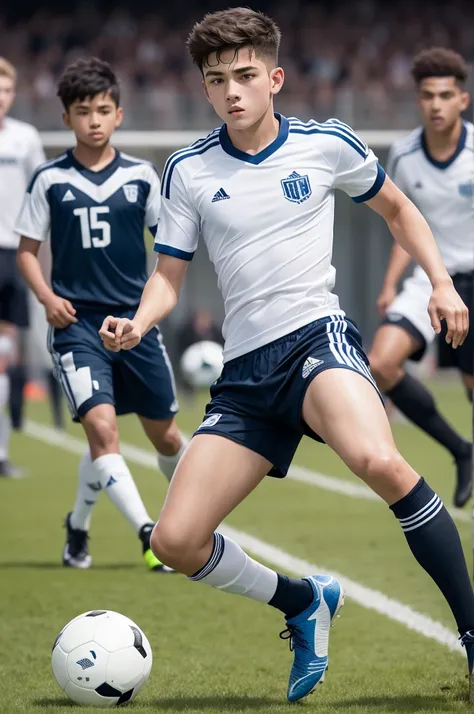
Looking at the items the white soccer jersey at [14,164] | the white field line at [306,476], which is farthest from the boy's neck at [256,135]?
the white soccer jersey at [14,164]

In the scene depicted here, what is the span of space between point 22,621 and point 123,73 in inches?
712

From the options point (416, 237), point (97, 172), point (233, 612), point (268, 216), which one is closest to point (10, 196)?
point (97, 172)

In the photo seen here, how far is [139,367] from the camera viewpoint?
6.21m

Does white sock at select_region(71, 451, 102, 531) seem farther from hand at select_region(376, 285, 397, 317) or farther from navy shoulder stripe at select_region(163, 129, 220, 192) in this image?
navy shoulder stripe at select_region(163, 129, 220, 192)

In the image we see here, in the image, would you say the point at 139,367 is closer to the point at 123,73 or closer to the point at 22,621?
the point at 22,621

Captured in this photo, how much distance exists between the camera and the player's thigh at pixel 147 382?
6207 mm

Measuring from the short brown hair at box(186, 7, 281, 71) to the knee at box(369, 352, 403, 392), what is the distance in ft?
11.7

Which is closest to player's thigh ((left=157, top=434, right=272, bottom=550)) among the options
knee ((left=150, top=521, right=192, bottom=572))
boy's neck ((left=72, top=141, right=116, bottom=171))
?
knee ((left=150, top=521, right=192, bottom=572))

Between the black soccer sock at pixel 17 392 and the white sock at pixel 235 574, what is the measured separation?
333 inches

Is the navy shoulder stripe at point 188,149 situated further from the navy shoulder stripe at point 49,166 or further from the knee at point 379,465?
the navy shoulder stripe at point 49,166

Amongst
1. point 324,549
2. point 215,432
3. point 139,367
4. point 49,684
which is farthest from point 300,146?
point 324,549

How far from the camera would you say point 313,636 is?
4102 mm

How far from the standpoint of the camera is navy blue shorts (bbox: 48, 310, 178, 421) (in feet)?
19.8

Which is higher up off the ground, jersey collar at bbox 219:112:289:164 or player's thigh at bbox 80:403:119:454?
jersey collar at bbox 219:112:289:164
